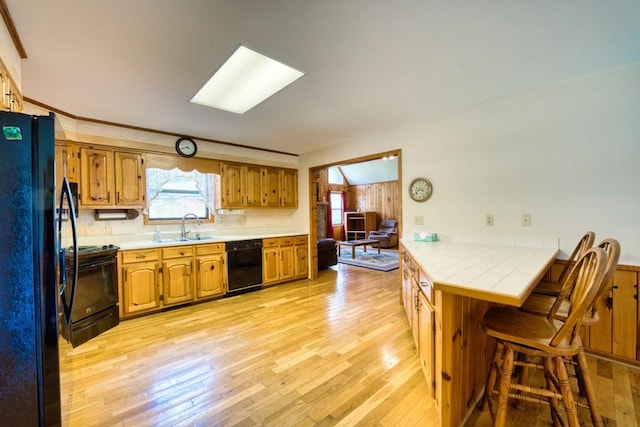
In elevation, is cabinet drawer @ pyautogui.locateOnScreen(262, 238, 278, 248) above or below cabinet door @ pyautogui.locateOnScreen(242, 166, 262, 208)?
below

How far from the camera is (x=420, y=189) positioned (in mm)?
3287

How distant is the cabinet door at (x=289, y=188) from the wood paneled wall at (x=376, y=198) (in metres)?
5.27

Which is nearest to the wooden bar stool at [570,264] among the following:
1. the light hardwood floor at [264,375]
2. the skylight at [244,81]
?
the light hardwood floor at [264,375]

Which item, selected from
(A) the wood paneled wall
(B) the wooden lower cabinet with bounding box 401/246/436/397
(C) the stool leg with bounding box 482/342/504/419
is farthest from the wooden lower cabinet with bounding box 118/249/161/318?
(A) the wood paneled wall

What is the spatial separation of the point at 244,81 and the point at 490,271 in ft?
7.80

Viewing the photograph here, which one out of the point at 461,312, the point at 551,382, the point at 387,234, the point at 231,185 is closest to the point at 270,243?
the point at 231,185

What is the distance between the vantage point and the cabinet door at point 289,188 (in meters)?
5.01

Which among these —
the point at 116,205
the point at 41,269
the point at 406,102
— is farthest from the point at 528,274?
the point at 116,205

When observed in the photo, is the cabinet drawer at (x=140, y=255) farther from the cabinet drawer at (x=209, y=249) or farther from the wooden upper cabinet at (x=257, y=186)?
the wooden upper cabinet at (x=257, y=186)

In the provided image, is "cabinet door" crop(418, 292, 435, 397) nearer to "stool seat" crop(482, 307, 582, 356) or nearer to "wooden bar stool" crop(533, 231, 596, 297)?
"stool seat" crop(482, 307, 582, 356)

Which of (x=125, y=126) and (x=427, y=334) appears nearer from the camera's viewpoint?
(x=427, y=334)

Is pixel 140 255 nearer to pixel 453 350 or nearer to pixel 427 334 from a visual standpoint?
pixel 427 334

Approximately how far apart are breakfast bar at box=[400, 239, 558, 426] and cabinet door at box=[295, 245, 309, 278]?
10.1ft

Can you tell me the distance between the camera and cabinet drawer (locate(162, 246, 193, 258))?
340 centimetres
